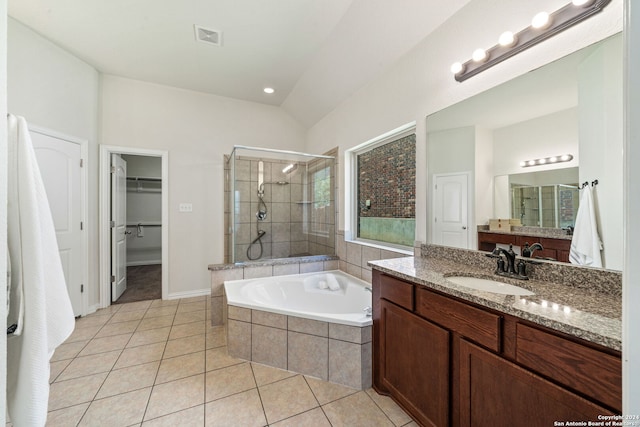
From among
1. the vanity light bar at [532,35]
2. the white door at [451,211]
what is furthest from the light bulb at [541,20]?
the white door at [451,211]

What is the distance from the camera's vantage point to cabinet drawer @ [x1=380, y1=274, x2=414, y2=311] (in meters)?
1.34

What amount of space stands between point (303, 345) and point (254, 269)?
3.72 feet

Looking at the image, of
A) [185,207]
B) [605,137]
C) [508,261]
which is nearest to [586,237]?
[508,261]

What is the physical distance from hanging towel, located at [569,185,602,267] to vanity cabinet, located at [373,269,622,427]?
0.55 m

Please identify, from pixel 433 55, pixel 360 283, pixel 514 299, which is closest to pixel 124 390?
pixel 360 283

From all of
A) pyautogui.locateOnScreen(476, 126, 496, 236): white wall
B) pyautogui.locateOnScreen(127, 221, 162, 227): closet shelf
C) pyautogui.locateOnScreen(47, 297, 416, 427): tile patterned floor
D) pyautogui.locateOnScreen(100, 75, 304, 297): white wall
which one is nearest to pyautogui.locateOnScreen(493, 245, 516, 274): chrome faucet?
pyautogui.locateOnScreen(476, 126, 496, 236): white wall

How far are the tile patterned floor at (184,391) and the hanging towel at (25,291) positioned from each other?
0.82m

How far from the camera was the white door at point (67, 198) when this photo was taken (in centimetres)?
241

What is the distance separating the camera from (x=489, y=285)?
1.33 m

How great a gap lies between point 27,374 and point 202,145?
3.08 m

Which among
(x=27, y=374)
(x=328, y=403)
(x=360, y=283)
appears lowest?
(x=328, y=403)

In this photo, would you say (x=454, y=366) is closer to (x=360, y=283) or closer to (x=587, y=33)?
(x=360, y=283)

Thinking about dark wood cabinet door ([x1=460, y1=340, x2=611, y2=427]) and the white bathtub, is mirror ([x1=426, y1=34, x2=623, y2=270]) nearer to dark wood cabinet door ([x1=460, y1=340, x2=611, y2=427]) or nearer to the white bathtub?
dark wood cabinet door ([x1=460, y1=340, x2=611, y2=427])

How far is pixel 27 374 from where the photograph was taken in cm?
76
